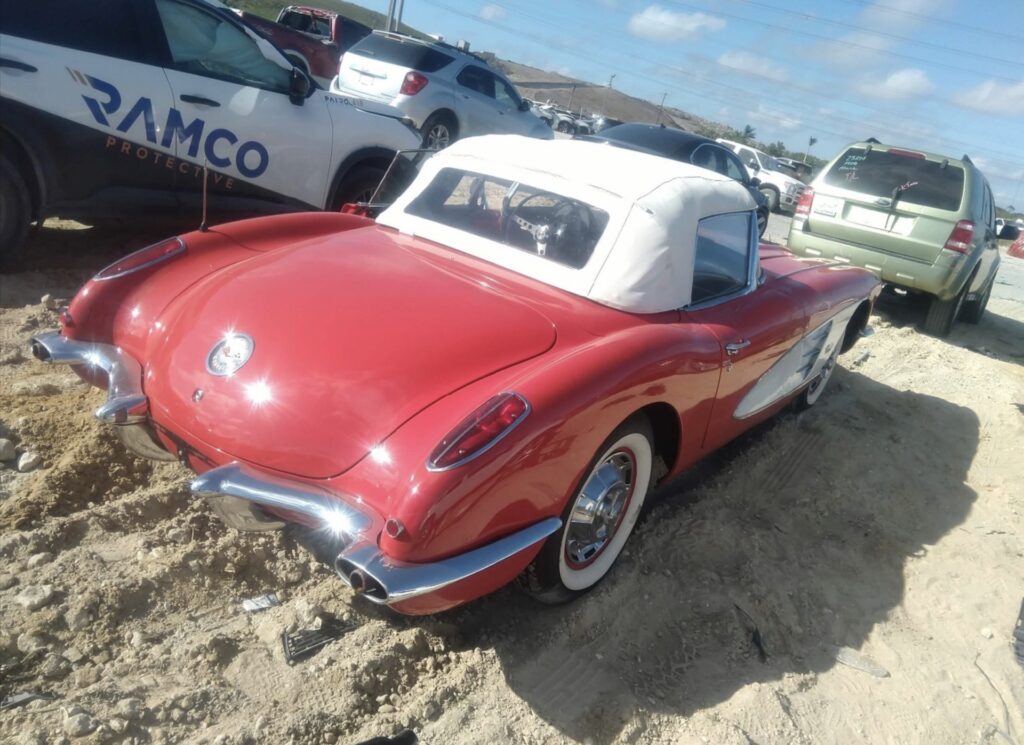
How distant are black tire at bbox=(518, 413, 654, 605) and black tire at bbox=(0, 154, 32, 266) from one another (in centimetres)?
376

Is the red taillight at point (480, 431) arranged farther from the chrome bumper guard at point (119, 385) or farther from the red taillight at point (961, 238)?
the red taillight at point (961, 238)

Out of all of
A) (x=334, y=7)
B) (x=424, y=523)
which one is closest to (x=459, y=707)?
(x=424, y=523)

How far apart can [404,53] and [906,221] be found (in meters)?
6.88

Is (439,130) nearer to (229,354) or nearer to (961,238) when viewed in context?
(961,238)

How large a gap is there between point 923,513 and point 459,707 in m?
2.90

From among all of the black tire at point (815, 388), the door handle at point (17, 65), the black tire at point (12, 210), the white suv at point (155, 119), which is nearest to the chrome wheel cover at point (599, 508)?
the black tire at point (815, 388)

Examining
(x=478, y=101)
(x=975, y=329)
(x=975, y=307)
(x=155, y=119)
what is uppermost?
(x=478, y=101)

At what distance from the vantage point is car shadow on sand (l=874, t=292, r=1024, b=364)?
767 cm

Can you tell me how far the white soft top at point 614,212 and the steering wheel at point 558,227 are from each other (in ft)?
0.20

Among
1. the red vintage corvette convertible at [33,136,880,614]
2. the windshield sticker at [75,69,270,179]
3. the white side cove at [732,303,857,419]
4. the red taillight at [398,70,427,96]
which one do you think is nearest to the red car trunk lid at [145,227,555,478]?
the red vintage corvette convertible at [33,136,880,614]

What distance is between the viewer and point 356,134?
580cm

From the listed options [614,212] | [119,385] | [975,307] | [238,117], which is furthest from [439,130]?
[119,385]

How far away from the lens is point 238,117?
5.12 metres

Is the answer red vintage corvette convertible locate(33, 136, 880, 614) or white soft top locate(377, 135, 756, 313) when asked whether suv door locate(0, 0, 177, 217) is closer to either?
red vintage corvette convertible locate(33, 136, 880, 614)
